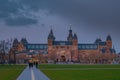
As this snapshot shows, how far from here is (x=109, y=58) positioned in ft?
576

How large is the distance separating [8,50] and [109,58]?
81.6 meters

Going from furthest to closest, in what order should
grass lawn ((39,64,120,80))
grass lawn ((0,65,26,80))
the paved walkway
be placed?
grass lawn ((0,65,26,80)) < grass lawn ((39,64,120,80)) < the paved walkway

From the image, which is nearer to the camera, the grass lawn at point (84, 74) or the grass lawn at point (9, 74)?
the grass lawn at point (84, 74)

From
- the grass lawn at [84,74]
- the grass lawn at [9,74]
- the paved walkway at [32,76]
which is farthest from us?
the grass lawn at [9,74]

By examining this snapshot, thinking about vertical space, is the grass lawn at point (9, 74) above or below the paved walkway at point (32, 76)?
below

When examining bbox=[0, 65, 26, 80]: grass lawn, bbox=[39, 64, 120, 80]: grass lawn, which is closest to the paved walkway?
bbox=[39, 64, 120, 80]: grass lawn

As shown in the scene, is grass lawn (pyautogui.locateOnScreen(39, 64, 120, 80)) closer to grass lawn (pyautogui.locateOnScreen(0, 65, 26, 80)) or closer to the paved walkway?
the paved walkway

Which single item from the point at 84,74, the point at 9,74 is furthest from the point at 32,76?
the point at 9,74

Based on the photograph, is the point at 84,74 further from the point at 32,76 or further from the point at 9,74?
the point at 9,74

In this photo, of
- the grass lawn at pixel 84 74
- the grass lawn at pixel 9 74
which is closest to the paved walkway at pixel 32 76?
the grass lawn at pixel 84 74

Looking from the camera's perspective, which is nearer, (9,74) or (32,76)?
(32,76)

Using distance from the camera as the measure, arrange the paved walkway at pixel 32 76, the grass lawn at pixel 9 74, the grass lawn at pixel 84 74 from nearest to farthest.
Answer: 1. the paved walkway at pixel 32 76
2. the grass lawn at pixel 84 74
3. the grass lawn at pixel 9 74

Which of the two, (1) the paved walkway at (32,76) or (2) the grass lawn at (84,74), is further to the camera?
(2) the grass lawn at (84,74)

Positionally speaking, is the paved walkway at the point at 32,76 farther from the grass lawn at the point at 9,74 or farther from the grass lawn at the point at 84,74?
the grass lawn at the point at 9,74
